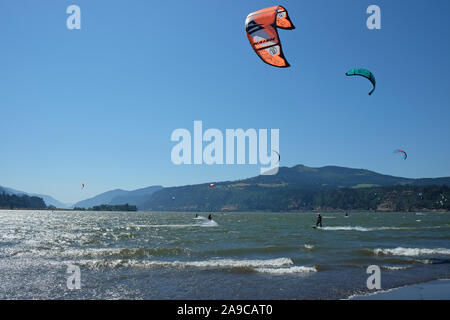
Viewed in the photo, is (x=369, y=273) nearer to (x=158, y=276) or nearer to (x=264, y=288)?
(x=264, y=288)

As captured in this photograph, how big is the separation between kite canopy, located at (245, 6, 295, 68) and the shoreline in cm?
910

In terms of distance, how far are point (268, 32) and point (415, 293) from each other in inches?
447

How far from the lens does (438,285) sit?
11281mm

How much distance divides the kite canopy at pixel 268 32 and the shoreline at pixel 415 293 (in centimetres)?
910

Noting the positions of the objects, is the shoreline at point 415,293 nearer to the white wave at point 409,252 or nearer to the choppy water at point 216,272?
the choppy water at point 216,272

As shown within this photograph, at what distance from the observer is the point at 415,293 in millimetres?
10086

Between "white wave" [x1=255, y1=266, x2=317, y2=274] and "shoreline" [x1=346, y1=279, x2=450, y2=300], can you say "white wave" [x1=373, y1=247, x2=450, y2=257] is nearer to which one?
"white wave" [x1=255, y1=266, x2=317, y2=274]

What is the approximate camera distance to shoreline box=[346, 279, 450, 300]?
9.48 metres

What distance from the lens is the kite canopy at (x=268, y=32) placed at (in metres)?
14.0

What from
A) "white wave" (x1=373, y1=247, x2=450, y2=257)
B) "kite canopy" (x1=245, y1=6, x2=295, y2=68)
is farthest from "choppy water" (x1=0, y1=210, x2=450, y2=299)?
"kite canopy" (x1=245, y1=6, x2=295, y2=68)

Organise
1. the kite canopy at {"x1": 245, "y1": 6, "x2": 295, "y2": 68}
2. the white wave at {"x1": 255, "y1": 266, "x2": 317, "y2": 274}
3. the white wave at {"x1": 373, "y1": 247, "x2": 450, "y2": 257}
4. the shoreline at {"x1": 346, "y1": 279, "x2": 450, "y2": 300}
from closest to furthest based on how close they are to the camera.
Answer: the shoreline at {"x1": 346, "y1": 279, "x2": 450, "y2": 300}, the white wave at {"x1": 255, "y1": 266, "x2": 317, "y2": 274}, the kite canopy at {"x1": 245, "y1": 6, "x2": 295, "y2": 68}, the white wave at {"x1": 373, "y1": 247, "x2": 450, "y2": 257}

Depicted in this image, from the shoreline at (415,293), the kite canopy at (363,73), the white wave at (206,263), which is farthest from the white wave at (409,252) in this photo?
the kite canopy at (363,73)
